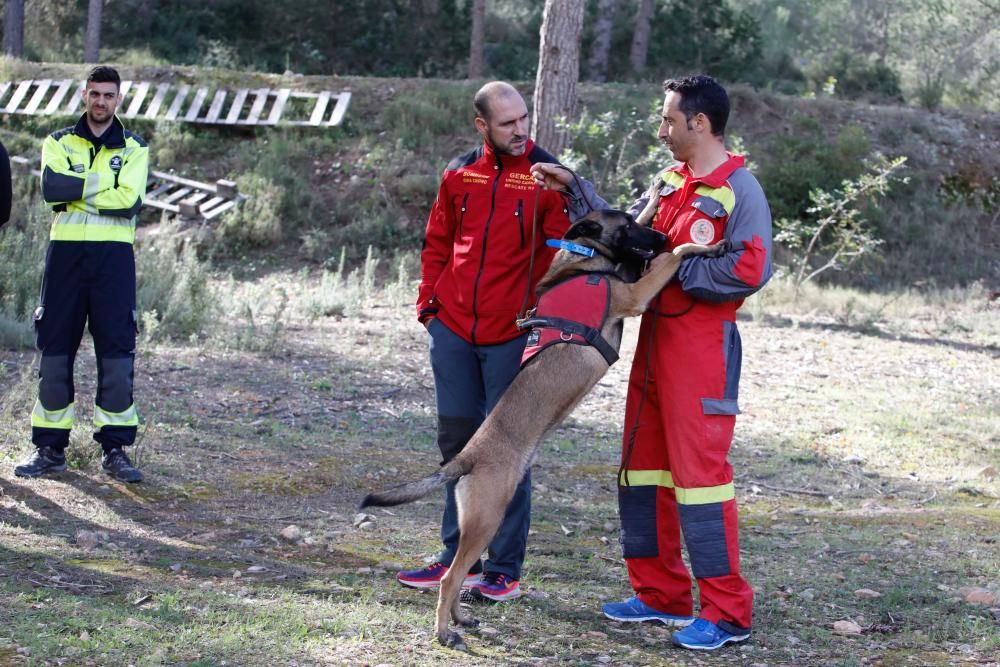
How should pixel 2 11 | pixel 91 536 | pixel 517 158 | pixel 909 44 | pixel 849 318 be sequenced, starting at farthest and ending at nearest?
pixel 909 44, pixel 2 11, pixel 849 318, pixel 91 536, pixel 517 158

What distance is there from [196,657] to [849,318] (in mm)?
10618

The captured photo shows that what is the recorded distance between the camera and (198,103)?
784 inches

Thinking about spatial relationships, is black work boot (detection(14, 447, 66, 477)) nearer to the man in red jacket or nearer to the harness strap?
the man in red jacket

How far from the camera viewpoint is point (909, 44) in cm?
3234

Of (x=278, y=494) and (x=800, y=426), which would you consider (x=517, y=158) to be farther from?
(x=800, y=426)

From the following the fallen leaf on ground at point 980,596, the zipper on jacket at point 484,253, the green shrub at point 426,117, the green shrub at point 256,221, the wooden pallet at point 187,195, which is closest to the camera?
the zipper on jacket at point 484,253

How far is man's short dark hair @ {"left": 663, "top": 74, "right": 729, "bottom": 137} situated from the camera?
14.4 ft

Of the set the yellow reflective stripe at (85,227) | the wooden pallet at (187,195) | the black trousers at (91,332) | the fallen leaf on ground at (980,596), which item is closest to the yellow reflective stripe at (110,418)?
the black trousers at (91,332)

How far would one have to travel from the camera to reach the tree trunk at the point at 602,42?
2517 centimetres

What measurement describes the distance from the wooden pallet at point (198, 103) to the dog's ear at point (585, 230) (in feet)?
50.7

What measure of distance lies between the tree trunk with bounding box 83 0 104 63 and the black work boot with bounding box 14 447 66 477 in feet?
62.2

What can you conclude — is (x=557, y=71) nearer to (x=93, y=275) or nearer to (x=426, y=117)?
(x=426, y=117)

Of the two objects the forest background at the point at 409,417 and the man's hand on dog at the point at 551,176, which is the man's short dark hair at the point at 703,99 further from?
the forest background at the point at 409,417

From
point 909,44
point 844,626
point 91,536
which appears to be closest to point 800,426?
point 844,626
